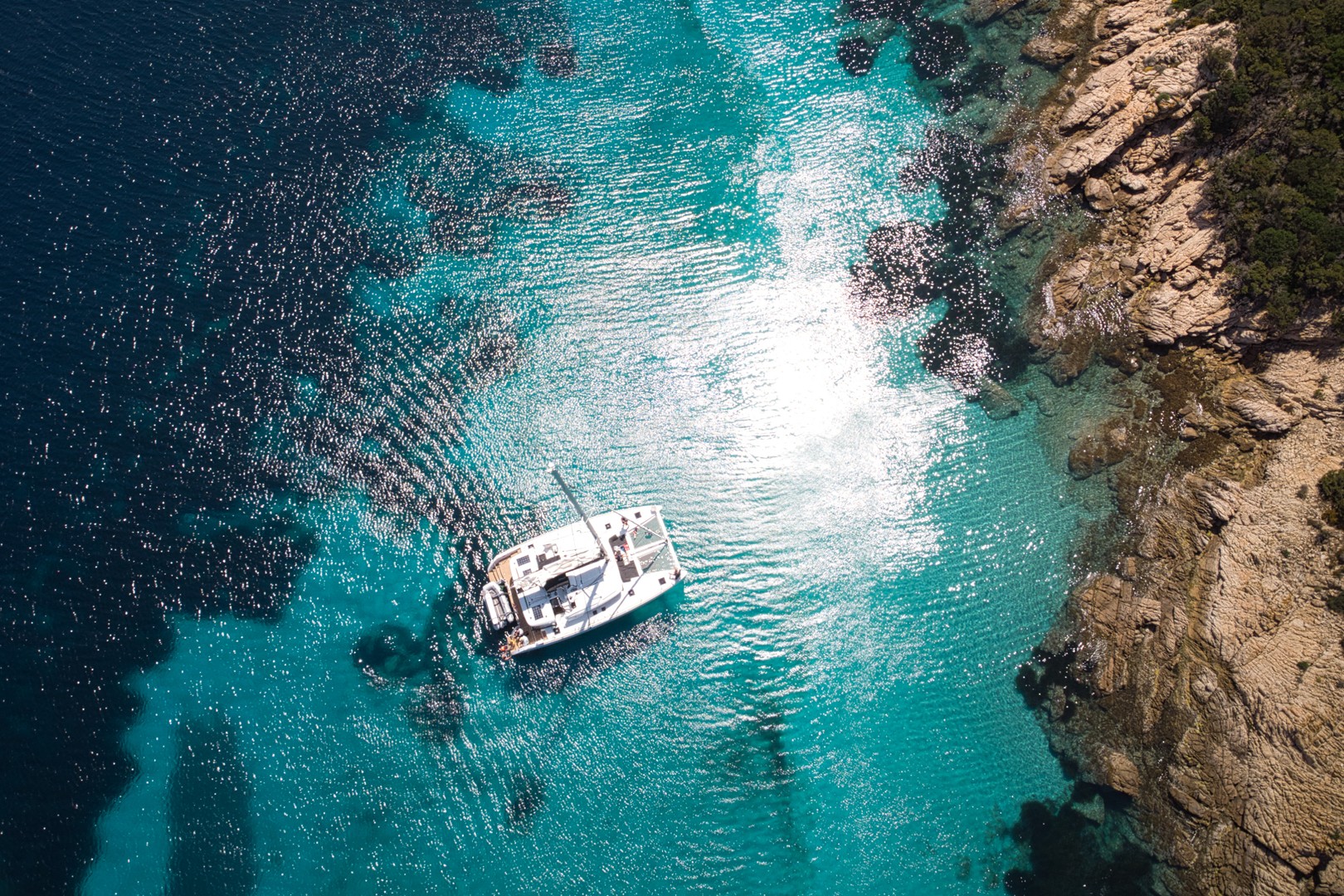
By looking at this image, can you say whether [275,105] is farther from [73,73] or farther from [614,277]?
[614,277]

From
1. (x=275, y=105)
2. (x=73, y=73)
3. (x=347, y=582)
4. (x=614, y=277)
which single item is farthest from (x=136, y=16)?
(x=347, y=582)

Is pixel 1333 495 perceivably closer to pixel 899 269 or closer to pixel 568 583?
pixel 899 269

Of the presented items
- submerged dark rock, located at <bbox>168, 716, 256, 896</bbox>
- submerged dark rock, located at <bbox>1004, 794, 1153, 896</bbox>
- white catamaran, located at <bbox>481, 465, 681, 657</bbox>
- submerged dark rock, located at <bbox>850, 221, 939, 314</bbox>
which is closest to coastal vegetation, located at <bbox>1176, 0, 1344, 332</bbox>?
submerged dark rock, located at <bbox>850, 221, 939, 314</bbox>

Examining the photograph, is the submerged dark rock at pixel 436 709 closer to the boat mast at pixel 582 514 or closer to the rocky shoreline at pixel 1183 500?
the boat mast at pixel 582 514

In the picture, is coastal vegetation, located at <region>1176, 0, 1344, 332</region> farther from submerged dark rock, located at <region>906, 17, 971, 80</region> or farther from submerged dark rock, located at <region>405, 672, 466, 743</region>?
submerged dark rock, located at <region>405, 672, 466, 743</region>

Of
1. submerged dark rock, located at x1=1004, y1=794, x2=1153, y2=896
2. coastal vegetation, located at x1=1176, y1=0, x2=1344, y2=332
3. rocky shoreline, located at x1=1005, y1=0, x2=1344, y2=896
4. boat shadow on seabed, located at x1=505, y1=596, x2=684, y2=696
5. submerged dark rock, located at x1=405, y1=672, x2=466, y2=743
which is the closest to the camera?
rocky shoreline, located at x1=1005, y1=0, x2=1344, y2=896

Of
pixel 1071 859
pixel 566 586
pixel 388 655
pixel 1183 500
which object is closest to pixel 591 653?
pixel 566 586
